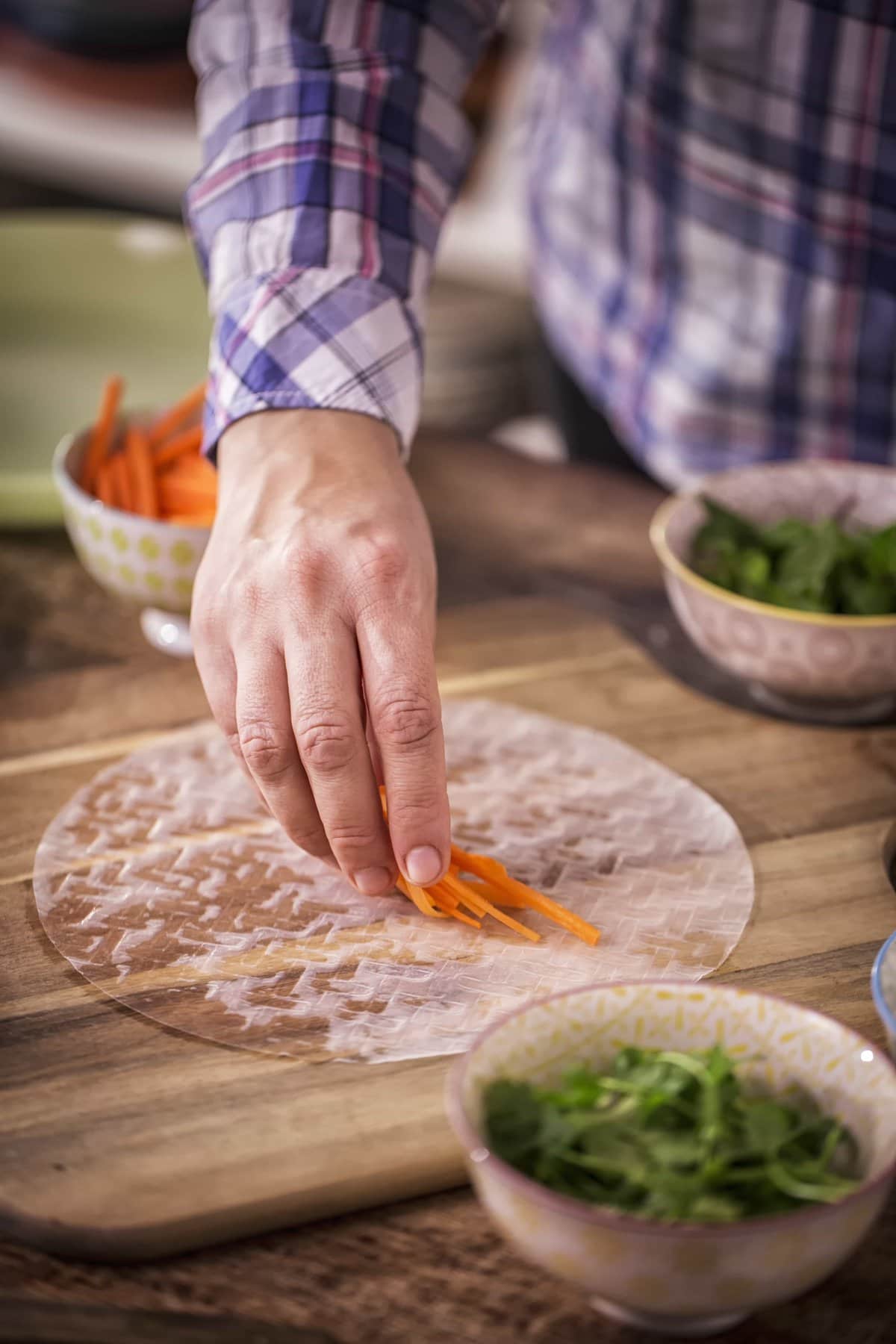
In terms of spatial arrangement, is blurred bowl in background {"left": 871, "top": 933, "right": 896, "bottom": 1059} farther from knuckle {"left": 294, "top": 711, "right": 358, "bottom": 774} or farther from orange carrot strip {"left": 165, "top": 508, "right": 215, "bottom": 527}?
orange carrot strip {"left": 165, "top": 508, "right": 215, "bottom": 527}

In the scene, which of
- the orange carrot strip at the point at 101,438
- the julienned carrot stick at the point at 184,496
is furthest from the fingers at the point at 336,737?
the orange carrot strip at the point at 101,438

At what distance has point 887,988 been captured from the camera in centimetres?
88

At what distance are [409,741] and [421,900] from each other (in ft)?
0.43

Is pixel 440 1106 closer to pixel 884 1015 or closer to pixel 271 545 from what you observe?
pixel 884 1015

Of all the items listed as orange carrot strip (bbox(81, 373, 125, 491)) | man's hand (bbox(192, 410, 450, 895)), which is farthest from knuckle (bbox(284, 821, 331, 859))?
orange carrot strip (bbox(81, 373, 125, 491))

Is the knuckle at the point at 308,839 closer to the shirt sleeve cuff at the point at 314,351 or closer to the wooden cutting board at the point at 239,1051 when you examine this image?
the wooden cutting board at the point at 239,1051

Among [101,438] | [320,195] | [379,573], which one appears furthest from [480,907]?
[101,438]

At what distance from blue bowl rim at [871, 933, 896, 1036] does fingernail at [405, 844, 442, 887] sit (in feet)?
1.01

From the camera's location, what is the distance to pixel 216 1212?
794mm

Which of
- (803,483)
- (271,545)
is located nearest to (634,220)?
(803,483)

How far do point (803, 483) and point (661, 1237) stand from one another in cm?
99

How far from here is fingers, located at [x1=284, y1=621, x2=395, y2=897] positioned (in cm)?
97

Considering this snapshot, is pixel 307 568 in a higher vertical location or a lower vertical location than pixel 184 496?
higher

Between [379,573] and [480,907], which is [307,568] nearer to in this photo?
[379,573]
